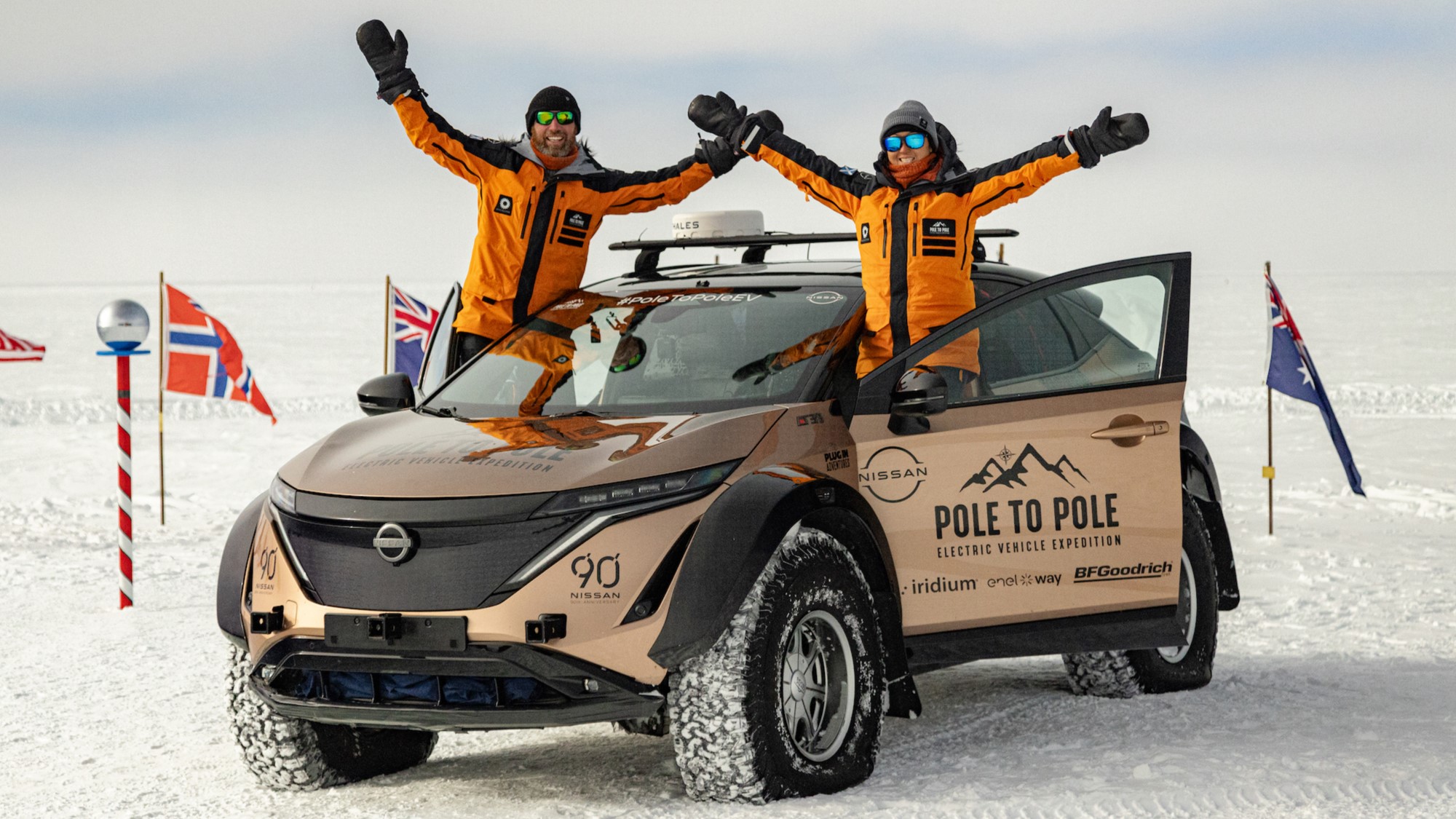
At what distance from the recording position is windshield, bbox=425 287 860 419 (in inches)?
223

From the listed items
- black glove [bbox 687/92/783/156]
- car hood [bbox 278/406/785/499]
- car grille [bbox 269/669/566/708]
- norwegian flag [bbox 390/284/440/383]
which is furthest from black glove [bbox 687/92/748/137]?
norwegian flag [bbox 390/284/440/383]

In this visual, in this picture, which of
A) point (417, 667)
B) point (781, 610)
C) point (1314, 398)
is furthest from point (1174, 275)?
point (1314, 398)

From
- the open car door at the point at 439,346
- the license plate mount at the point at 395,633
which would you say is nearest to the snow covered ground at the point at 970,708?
the license plate mount at the point at 395,633

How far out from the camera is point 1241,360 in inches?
1265

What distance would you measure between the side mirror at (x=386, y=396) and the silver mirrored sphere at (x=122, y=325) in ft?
13.7

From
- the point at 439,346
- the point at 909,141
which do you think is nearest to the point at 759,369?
the point at 909,141

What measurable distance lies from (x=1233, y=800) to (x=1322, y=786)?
368 millimetres

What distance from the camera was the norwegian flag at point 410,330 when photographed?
15.4 m

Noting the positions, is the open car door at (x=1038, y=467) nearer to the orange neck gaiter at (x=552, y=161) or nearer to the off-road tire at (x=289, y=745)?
the off-road tire at (x=289, y=745)

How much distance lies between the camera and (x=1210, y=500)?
22.4 ft

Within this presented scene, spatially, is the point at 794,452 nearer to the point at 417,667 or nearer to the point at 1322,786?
the point at 417,667

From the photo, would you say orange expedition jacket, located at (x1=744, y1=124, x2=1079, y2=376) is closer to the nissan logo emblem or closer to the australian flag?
the nissan logo emblem

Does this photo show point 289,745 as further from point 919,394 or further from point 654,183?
point 654,183

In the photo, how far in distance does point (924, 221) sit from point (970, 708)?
194 cm
